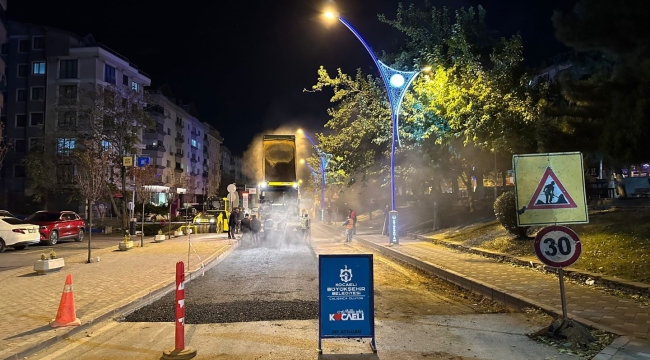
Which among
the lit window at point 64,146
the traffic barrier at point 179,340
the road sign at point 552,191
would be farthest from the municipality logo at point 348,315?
the lit window at point 64,146

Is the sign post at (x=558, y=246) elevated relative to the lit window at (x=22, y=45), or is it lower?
lower

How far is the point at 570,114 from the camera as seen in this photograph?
14.5 meters

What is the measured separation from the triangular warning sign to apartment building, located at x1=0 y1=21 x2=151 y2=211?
159 ft

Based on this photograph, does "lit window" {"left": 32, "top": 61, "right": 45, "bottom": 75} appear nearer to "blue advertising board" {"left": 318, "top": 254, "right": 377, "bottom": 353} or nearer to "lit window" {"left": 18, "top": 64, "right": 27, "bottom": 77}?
"lit window" {"left": 18, "top": 64, "right": 27, "bottom": 77}

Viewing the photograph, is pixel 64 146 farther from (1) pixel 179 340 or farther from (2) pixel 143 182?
(1) pixel 179 340

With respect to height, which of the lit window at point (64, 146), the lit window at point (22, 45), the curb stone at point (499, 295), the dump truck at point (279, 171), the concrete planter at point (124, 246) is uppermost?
the lit window at point (22, 45)

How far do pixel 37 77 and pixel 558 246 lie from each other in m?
54.3

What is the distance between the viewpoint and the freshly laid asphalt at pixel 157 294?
6.19m

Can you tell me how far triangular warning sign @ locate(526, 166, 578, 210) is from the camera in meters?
6.35

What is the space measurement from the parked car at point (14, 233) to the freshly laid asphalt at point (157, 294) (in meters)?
5.94

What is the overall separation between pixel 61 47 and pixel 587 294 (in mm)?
52098

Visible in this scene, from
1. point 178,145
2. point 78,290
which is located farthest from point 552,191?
point 178,145

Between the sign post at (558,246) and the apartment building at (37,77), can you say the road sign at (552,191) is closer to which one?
the sign post at (558,246)

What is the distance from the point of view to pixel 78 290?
31.5 feet
